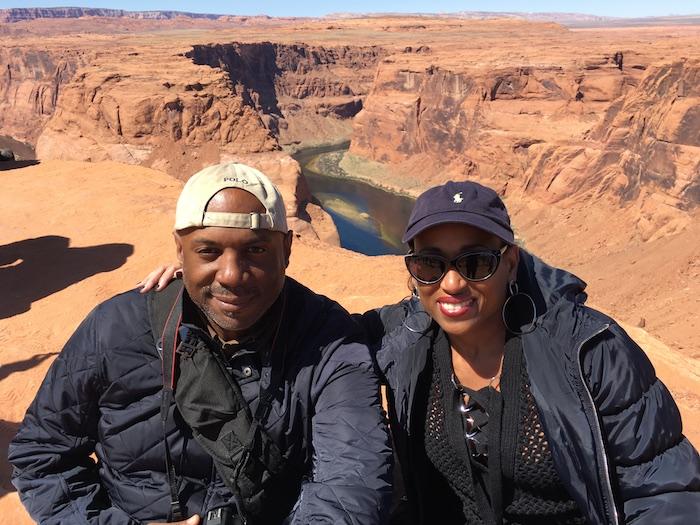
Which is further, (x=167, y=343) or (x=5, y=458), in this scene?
(x=5, y=458)

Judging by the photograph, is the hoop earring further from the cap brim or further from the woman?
the cap brim

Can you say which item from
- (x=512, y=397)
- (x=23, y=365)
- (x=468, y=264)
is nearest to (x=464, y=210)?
(x=468, y=264)

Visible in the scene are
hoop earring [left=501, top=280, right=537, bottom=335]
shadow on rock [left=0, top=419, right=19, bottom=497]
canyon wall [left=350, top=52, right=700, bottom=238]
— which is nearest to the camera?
hoop earring [left=501, top=280, right=537, bottom=335]

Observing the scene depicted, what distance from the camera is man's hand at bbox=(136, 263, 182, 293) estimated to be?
2.65m

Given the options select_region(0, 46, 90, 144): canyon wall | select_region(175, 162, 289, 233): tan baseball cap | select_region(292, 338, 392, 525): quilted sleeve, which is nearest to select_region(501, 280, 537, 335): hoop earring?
select_region(292, 338, 392, 525): quilted sleeve

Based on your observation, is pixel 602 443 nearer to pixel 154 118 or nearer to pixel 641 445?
pixel 641 445

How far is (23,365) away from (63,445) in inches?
255

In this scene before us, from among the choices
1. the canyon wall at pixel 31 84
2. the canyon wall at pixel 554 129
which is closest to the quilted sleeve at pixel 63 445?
the canyon wall at pixel 554 129

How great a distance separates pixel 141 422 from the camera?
233cm

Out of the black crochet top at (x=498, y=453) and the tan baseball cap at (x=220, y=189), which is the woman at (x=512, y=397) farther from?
the tan baseball cap at (x=220, y=189)

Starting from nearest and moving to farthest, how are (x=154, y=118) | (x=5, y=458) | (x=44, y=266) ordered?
(x=5, y=458) → (x=44, y=266) → (x=154, y=118)

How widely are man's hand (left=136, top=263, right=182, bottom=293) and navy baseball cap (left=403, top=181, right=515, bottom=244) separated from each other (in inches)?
48.3

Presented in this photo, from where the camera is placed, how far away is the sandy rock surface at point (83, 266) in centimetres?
768

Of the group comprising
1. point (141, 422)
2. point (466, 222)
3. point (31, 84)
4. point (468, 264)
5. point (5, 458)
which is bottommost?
point (31, 84)
